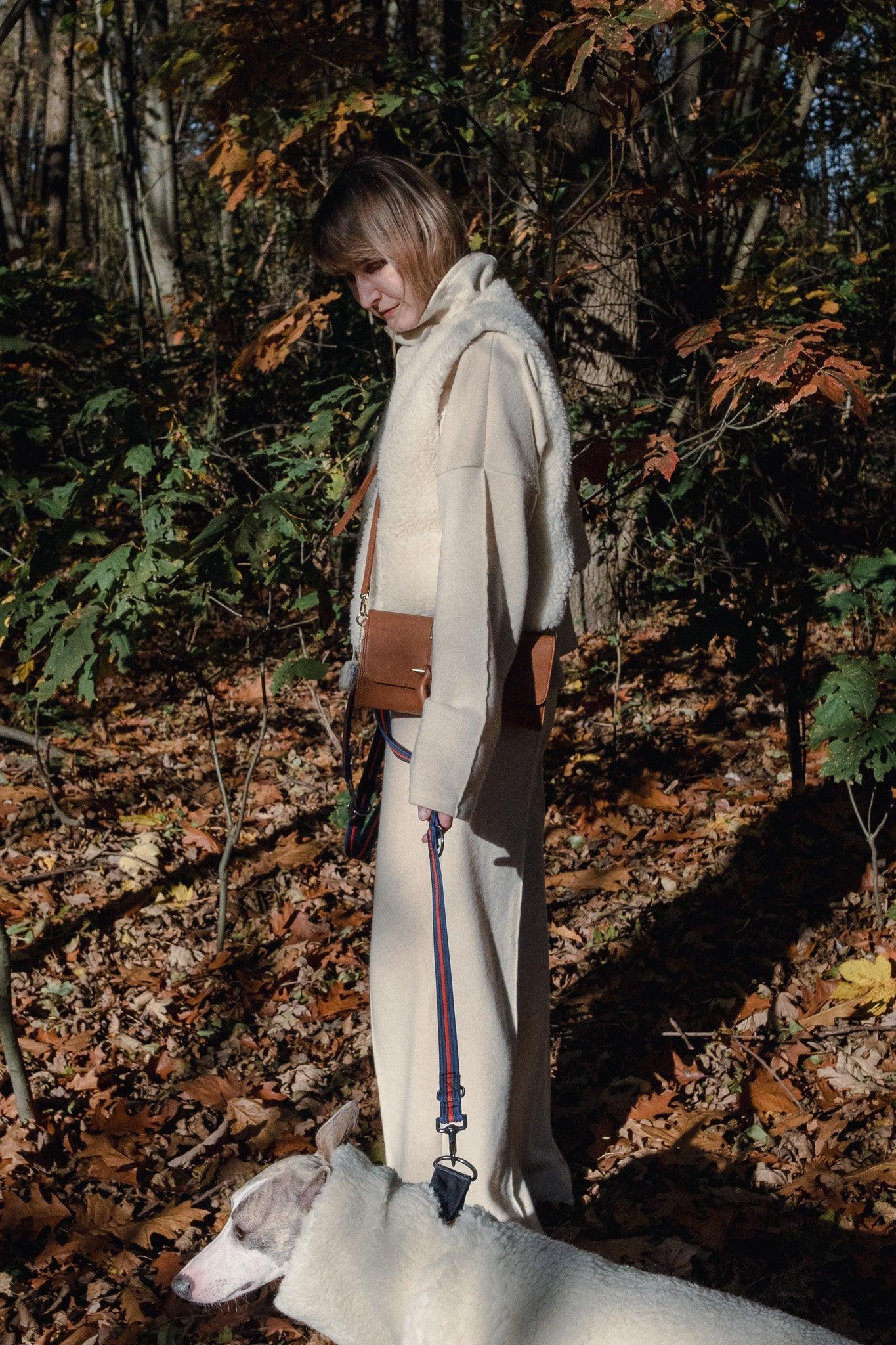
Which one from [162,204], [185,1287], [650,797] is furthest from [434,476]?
[162,204]

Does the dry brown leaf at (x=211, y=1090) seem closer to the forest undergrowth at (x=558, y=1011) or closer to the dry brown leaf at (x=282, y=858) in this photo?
the forest undergrowth at (x=558, y=1011)

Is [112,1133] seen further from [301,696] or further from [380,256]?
[301,696]

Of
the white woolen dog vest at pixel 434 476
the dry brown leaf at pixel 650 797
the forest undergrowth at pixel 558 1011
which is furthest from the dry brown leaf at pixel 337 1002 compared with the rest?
the white woolen dog vest at pixel 434 476

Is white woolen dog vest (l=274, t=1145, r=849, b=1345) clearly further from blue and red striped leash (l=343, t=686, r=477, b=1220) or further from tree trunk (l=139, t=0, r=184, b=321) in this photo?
tree trunk (l=139, t=0, r=184, b=321)

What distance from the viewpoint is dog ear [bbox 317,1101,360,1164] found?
1.80 meters

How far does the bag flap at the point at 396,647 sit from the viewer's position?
2.21 meters

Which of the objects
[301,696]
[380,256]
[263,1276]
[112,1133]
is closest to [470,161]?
[301,696]

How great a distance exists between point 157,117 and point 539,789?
8961 millimetres

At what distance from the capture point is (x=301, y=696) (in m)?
6.61

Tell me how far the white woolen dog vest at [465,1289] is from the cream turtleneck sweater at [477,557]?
713 millimetres

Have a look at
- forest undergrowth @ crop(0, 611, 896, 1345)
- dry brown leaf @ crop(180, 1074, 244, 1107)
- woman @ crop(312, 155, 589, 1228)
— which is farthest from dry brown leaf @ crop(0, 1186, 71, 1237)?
woman @ crop(312, 155, 589, 1228)

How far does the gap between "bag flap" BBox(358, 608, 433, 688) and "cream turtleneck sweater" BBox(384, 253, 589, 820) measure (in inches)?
4.4

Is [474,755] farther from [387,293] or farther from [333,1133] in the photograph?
[387,293]

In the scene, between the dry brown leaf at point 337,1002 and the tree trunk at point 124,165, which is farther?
the tree trunk at point 124,165
